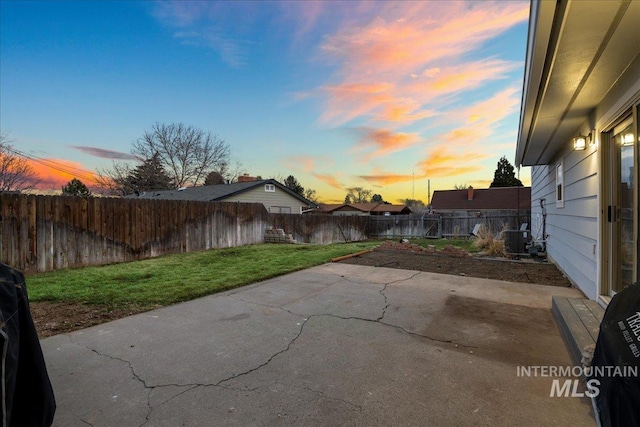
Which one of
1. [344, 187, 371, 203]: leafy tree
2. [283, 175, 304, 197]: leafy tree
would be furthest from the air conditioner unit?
[344, 187, 371, 203]: leafy tree

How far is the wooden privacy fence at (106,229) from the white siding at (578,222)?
10.0 m

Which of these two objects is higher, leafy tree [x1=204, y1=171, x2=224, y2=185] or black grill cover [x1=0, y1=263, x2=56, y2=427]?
leafy tree [x1=204, y1=171, x2=224, y2=185]

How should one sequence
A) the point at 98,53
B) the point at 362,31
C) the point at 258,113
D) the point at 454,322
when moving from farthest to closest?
1. the point at 258,113
2. the point at 98,53
3. the point at 362,31
4. the point at 454,322

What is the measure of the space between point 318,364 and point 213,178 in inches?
1208

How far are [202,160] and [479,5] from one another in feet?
90.8

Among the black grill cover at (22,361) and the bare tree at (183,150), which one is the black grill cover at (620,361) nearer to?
the black grill cover at (22,361)

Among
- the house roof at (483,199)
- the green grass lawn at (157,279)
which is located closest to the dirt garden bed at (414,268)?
the green grass lawn at (157,279)

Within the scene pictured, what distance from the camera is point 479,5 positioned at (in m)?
5.62

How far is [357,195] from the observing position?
191 feet

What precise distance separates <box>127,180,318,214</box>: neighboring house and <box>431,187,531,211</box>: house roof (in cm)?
1395

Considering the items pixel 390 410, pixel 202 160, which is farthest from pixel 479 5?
pixel 202 160

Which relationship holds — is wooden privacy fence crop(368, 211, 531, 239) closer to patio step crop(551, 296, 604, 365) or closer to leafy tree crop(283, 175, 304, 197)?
patio step crop(551, 296, 604, 365)

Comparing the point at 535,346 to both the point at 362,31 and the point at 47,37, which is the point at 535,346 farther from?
the point at 47,37

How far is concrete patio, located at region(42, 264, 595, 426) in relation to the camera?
185 centimetres
